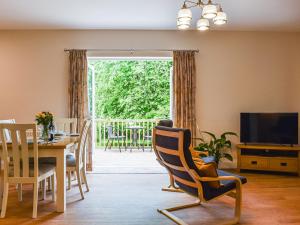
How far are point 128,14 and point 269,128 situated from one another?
10.5 ft

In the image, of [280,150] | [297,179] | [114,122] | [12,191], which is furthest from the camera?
[114,122]

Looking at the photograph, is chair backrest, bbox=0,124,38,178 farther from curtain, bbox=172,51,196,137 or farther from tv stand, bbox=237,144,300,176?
tv stand, bbox=237,144,300,176

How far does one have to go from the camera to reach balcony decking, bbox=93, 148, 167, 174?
17.3ft

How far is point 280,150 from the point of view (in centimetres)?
494

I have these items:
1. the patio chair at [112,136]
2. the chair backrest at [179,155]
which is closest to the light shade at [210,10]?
the chair backrest at [179,155]

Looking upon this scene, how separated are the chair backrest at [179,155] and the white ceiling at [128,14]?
2094 millimetres

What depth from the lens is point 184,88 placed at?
522 centimetres

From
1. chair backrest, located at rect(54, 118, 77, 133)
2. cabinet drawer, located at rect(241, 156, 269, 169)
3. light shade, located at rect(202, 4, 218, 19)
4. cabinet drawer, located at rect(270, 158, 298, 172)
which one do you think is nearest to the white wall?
chair backrest, located at rect(54, 118, 77, 133)

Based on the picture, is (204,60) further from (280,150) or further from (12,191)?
(12,191)

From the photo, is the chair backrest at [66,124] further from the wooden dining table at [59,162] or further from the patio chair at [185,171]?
the patio chair at [185,171]

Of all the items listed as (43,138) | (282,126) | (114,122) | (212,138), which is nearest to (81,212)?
(43,138)

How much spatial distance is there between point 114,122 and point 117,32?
3272 millimetres

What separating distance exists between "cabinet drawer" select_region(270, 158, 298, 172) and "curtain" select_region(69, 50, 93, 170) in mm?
3508

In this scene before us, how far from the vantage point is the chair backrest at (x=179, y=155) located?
8.83ft
